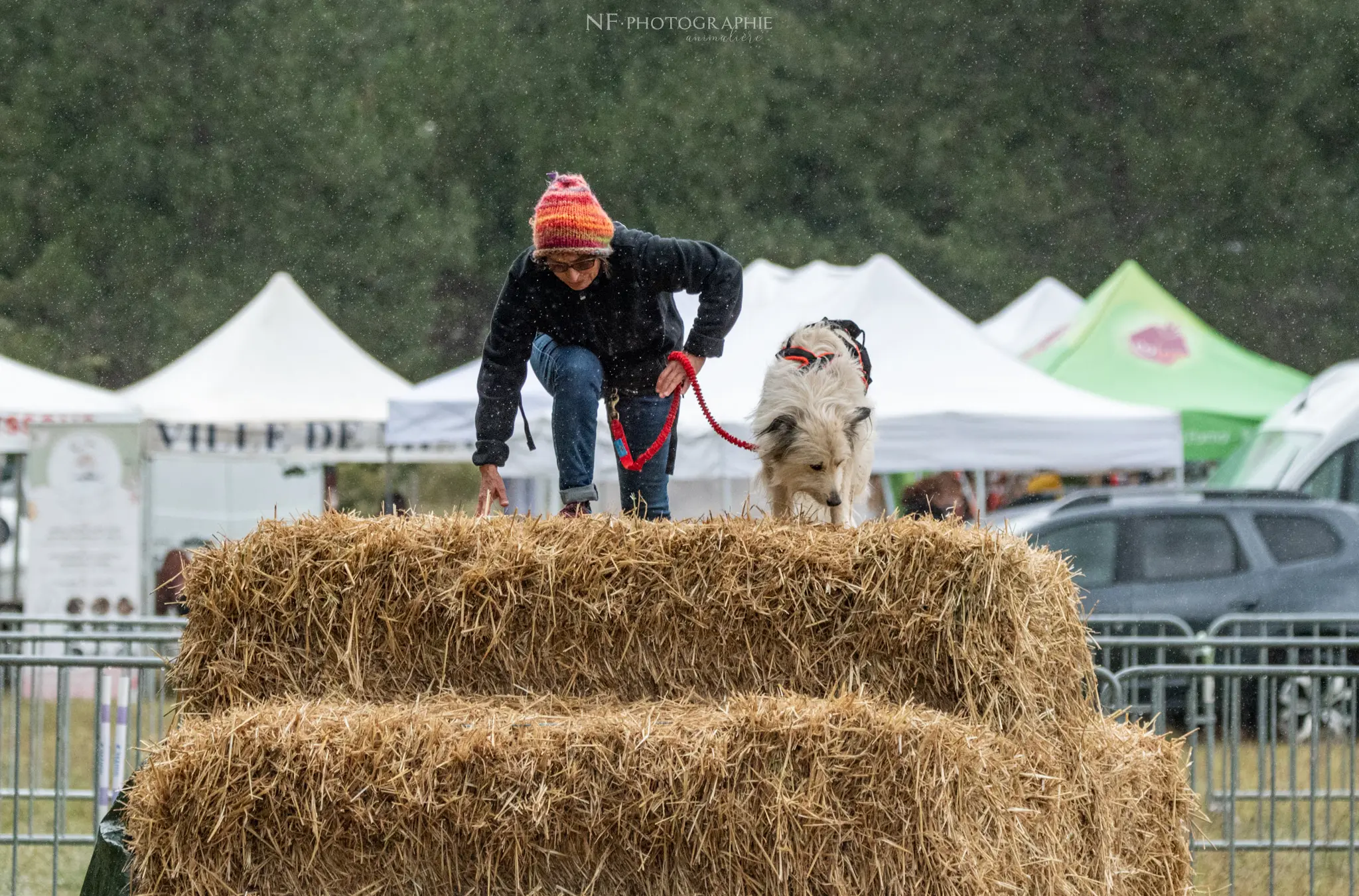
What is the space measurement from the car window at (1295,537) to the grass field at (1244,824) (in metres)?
1.51

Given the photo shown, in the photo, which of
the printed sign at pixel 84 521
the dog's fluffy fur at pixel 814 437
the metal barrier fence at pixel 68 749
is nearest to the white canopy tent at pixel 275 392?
the printed sign at pixel 84 521

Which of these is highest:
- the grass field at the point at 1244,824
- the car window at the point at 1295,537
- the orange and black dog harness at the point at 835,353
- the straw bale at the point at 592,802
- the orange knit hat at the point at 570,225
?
the orange knit hat at the point at 570,225

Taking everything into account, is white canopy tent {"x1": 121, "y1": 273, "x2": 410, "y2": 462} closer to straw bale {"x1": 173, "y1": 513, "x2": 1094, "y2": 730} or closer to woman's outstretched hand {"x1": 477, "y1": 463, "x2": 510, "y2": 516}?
woman's outstretched hand {"x1": 477, "y1": 463, "x2": 510, "y2": 516}

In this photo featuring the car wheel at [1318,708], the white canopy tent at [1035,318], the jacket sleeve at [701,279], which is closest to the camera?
the jacket sleeve at [701,279]

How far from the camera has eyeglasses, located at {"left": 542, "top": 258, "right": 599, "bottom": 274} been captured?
4.95m

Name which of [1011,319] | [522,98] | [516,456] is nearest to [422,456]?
[516,456]

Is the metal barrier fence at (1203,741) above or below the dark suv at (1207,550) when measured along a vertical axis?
below

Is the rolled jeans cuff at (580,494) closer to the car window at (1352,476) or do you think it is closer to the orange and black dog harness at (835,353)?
the orange and black dog harness at (835,353)

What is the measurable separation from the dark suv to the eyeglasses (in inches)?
253

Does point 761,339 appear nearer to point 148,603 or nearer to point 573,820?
point 148,603

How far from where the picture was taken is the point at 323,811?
371 cm

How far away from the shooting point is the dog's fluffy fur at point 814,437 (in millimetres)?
5543

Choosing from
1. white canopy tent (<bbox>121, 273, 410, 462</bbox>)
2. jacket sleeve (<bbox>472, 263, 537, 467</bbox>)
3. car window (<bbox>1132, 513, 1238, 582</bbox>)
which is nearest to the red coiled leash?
jacket sleeve (<bbox>472, 263, 537, 467</bbox>)

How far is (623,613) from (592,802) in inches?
21.5
